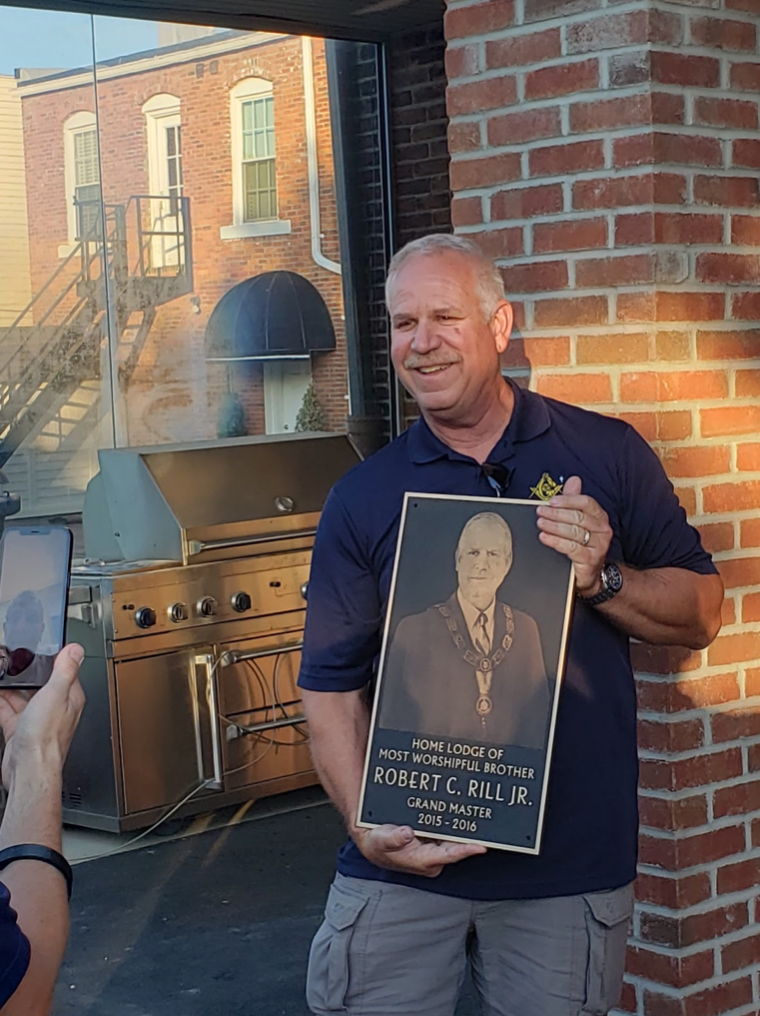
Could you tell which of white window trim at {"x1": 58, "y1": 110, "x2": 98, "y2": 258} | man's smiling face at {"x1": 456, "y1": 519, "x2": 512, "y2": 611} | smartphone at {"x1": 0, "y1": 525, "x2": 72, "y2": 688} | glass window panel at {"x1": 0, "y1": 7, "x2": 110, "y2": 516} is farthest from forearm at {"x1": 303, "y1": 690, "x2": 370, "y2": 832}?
white window trim at {"x1": 58, "y1": 110, "x2": 98, "y2": 258}

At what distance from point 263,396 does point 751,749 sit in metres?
5.17

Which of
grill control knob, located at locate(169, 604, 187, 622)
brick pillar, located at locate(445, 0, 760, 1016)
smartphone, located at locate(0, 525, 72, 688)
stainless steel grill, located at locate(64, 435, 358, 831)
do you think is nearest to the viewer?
smartphone, located at locate(0, 525, 72, 688)

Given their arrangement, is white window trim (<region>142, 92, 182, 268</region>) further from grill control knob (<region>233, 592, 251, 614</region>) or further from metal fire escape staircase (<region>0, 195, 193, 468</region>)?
grill control knob (<region>233, 592, 251, 614</region>)

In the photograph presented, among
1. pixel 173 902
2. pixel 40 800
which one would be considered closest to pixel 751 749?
pixel 40 800

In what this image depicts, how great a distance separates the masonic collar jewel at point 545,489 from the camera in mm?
2682

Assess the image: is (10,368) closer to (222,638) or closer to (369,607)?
(222,638)

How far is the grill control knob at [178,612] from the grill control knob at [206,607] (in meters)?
0.08

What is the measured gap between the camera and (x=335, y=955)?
8.96 ft

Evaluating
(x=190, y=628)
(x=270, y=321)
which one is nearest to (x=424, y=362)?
(x=190, y=628)

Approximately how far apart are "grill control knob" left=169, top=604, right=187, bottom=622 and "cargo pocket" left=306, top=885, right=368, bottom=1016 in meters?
4.01

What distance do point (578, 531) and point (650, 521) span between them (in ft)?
1.07

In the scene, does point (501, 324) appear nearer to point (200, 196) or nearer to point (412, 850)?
point (412, 850)

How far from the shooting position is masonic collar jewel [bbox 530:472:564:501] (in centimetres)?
268

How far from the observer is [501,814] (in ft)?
8.17
